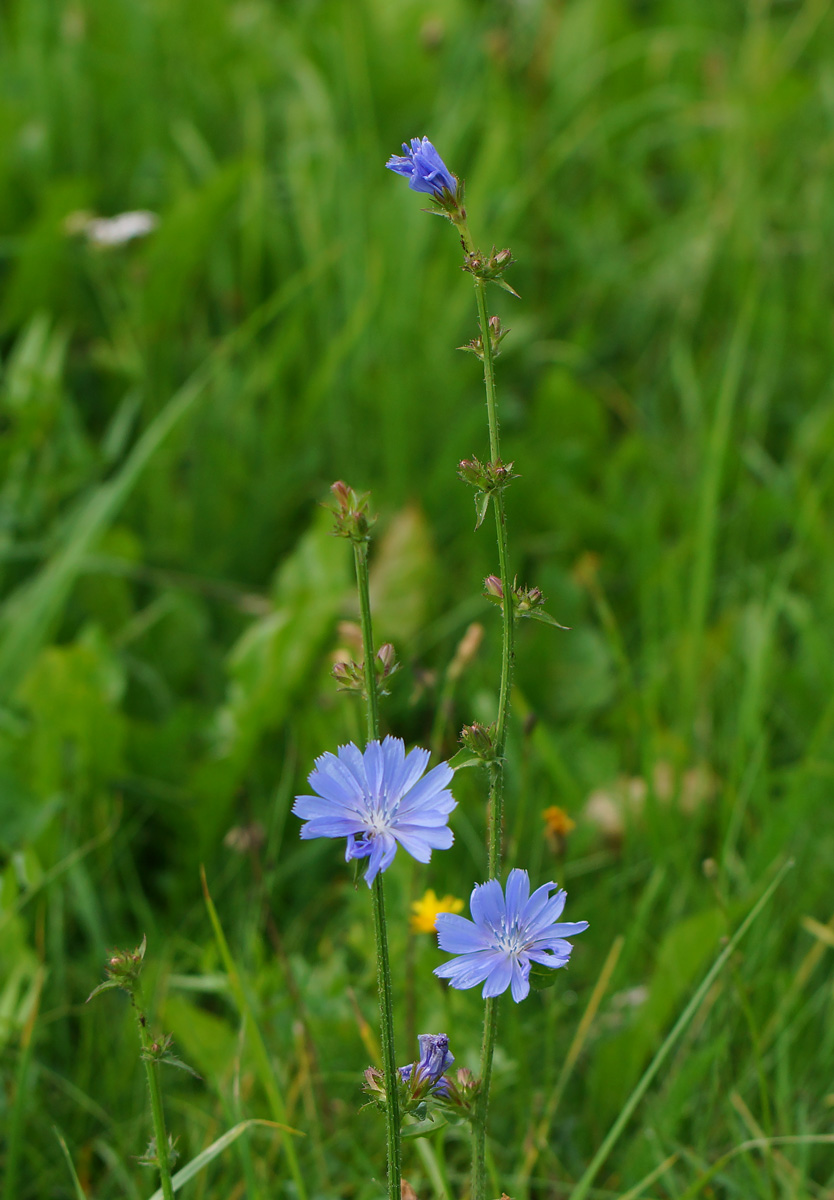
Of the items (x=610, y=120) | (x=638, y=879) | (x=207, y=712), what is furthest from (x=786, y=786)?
(x=610, y=120)

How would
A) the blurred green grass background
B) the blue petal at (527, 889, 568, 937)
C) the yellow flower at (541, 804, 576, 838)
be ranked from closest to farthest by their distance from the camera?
the blue petal at (527, 889, 568, 937)
the yellow flower at (541, 804, 576, 838)
the blurred green grass background

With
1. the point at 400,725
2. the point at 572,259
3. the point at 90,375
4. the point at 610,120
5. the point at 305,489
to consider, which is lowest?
the point at 400,725

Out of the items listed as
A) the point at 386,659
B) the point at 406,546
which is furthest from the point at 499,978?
the point at 406,546

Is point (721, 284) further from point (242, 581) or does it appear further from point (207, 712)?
point (207, 712)

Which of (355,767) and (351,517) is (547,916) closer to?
(355,767)

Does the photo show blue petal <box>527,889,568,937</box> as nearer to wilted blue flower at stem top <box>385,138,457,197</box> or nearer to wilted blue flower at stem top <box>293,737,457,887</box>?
wilted blue flower at stem top <box>293,737,457,887</box>

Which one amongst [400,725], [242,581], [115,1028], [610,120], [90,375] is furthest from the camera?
[610,120]

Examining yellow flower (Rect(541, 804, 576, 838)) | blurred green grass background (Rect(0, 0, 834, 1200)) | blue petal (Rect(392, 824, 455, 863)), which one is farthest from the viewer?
blurred green grass background (Rect(0, 0, 834, 1200))

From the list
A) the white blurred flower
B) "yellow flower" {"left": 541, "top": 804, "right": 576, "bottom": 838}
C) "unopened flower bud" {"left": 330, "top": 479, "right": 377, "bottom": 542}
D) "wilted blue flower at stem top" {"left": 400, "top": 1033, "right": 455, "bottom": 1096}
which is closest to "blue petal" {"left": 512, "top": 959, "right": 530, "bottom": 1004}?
"wilted blue flower at stem top" {"left": 400, "top": 1033, "right": 455, "bottom": 1096}
